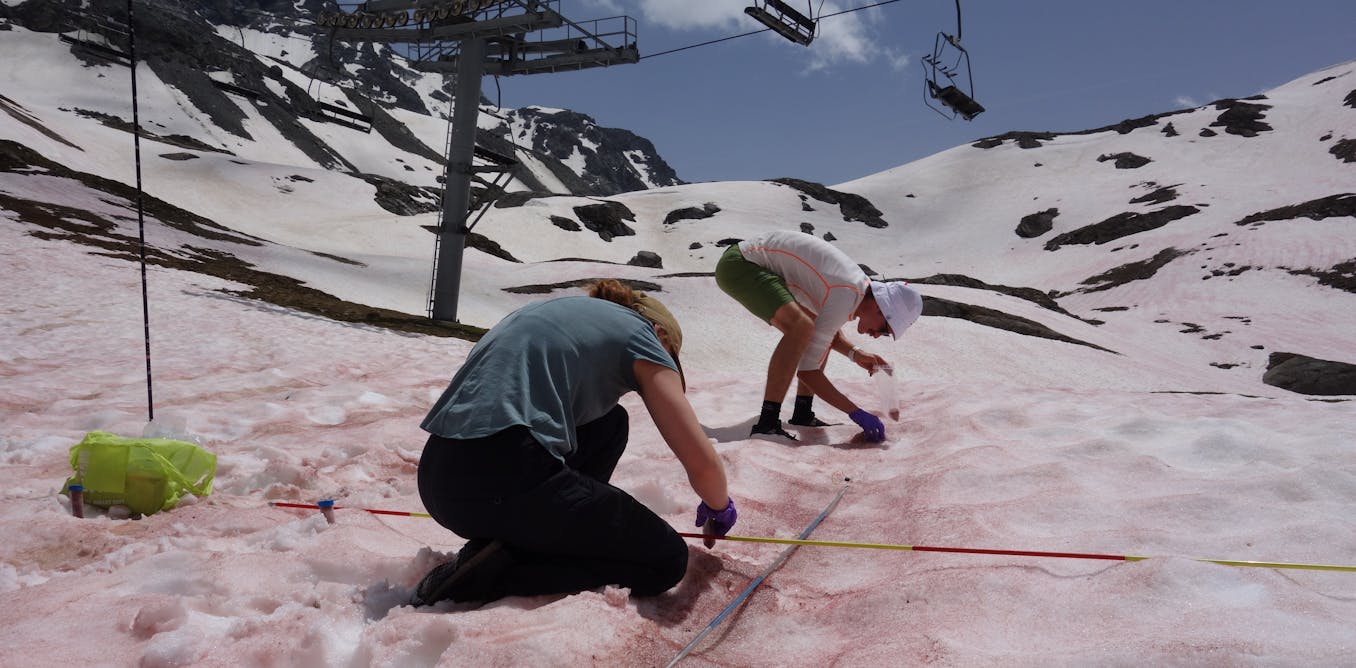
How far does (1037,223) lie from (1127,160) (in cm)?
1538

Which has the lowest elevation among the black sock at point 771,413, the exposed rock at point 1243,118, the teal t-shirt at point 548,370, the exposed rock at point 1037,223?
the black sock at point 771,413

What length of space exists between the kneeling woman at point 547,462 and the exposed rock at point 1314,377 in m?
21.7

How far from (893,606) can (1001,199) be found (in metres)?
76.2

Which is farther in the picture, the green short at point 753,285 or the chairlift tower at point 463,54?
the chairlift tower at point 463,54

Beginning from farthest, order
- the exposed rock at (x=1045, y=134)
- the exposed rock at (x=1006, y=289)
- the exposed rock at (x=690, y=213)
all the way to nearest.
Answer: the exposed rock at (x=1045, y=134) < the exposed rock at (x=690, y=213) < the exposed rock at (x=1006, y=289)

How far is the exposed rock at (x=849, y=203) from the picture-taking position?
72.5 m

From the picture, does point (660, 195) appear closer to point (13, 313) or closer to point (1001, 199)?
point (1001, 199)

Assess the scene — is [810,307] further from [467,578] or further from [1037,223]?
[1037,223]

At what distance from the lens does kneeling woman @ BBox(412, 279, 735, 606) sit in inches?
99.9

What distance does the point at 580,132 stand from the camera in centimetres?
17812

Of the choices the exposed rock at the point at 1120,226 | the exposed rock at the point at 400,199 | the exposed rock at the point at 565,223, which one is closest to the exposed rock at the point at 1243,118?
the exposed rock at the point at 1120,226

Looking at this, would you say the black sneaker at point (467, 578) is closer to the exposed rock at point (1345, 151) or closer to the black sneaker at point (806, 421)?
the black sneaker at point (806, 421)

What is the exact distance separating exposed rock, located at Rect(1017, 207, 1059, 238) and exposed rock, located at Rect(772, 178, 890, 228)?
40.9 ft

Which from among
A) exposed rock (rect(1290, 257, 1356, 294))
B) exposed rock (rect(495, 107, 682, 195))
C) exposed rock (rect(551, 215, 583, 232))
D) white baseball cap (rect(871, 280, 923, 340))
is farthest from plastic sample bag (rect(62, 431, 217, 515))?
exposed rock (rect(495, 107, 682, 195))
